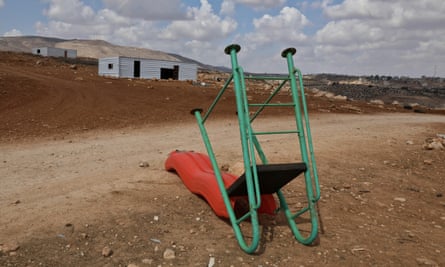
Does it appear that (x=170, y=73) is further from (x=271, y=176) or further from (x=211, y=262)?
(x=211, y=262)

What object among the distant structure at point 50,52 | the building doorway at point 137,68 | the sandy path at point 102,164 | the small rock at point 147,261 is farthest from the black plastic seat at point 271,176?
the distant structure at point 50,52

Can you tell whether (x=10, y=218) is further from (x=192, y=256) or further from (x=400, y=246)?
(x=400, y=246)

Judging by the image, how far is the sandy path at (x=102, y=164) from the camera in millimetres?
4262

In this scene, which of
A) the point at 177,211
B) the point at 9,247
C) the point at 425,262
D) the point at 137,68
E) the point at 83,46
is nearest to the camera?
the point at 9,247

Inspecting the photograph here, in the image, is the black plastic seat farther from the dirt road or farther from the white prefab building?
the white prefab building

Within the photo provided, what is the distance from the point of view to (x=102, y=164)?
6.48 meters

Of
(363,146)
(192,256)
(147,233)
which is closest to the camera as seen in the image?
(192,256)

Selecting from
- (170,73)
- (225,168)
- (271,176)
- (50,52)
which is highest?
(50,52)

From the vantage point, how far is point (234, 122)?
1230cm

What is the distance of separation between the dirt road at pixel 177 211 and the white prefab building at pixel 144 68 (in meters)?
26.0

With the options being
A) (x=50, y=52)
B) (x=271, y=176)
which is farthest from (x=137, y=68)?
(x=271, y=176)

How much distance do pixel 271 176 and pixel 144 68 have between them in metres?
31.6

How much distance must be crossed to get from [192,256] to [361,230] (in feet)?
6.27

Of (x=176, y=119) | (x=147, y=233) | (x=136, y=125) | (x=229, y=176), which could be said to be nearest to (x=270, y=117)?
(x=176, y=119)
